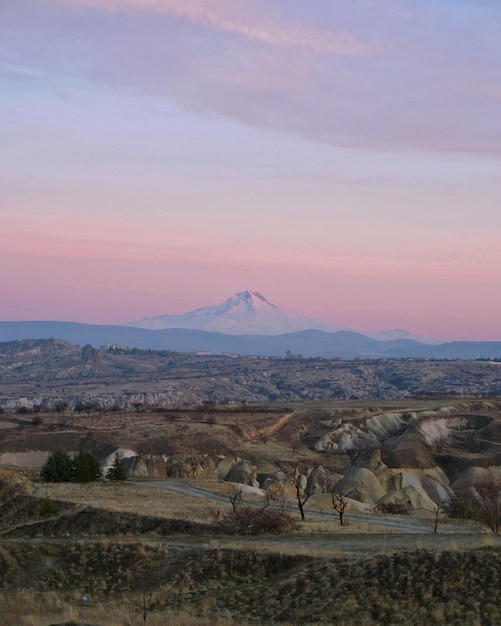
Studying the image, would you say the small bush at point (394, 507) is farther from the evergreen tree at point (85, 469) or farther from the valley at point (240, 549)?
the evergreen tree at point (85, 469)

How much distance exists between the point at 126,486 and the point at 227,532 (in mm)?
21511

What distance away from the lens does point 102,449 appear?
94.8m

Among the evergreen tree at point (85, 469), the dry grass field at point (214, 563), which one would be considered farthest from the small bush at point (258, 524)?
the evergreen tree at point (85, 469)

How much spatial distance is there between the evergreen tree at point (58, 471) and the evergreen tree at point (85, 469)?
50cm

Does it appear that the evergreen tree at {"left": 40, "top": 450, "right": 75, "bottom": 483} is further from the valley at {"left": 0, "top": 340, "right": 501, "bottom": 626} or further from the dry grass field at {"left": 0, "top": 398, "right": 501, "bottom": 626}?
the valley at {"left": 0, "top": 340, "right": 501, "bottom": 626}

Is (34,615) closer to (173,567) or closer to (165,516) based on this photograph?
(173,567)

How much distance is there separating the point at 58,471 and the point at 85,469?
1917 millimetres

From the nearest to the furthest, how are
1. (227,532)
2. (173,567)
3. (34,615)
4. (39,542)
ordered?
(34,615) < (173,567) < (39,542) < (227,532)

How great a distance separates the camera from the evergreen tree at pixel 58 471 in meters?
59.8

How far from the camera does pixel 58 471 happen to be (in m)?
60.0

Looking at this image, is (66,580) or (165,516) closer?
(66,580)

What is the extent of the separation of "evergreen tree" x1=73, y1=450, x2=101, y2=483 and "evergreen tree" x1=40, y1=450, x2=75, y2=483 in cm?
50

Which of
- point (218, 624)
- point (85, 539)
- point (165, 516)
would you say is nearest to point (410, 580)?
point (218, 624)

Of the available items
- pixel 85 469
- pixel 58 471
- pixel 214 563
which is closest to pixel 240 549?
pixel 214 563
